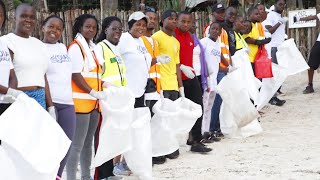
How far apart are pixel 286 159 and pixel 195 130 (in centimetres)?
126

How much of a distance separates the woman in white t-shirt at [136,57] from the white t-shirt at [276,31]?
4938 mm

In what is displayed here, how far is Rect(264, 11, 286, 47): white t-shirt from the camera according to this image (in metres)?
10.5

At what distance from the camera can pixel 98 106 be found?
519cm

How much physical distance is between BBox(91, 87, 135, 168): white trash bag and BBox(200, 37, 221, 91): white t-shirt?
2344 mm

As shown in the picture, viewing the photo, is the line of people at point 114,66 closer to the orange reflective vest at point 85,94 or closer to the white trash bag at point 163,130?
the orange reflective vest at point 85,94

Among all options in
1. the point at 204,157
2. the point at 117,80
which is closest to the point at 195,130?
the point at 204,157

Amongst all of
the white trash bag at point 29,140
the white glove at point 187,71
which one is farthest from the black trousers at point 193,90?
the white trash bag at point 29,140

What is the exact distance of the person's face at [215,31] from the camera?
7371mm

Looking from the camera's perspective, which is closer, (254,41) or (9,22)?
(254,41)

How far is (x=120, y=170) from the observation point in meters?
6.04

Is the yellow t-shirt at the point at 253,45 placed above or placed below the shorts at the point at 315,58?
above

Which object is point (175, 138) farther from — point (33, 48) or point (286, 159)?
point (33, 48)

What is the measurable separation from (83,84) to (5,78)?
3.30ft

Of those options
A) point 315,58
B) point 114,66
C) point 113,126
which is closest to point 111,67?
point 114,66
